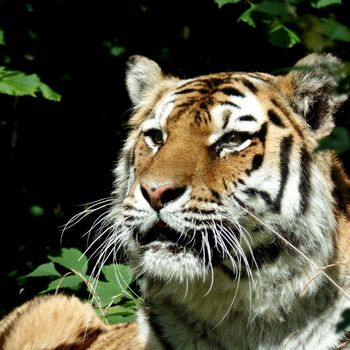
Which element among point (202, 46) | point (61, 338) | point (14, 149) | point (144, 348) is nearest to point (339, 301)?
point (144, 348)

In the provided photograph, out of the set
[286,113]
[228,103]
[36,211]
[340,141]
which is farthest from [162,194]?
[36,211]

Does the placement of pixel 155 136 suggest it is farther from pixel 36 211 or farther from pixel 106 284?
pixel 36 211

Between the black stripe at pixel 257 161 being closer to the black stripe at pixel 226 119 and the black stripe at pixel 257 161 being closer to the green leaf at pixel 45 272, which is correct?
the black stripe at pixel 226 119

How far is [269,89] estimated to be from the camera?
3.18m

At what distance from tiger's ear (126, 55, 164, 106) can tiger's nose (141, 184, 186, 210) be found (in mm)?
956

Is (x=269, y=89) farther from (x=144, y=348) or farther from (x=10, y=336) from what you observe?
(x=10, y=336)

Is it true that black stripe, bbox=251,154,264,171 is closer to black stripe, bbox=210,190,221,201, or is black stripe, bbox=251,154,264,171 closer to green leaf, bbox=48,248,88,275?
black stripe, bbox=210,190,221,201

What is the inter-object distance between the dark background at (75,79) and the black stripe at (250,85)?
7.35 ft

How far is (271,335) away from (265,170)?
0.57 metres

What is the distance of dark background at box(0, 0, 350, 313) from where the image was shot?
566cm

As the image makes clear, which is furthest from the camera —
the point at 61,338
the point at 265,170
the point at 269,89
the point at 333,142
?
the point at 61,338

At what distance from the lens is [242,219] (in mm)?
2900

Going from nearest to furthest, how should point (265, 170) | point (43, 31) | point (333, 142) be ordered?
point (333, 142), point (265, 170), point (43, 31)

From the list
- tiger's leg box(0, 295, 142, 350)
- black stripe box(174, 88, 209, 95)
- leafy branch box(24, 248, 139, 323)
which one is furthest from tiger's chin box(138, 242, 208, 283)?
tiger's leg box(0, 295, 142, 350)
